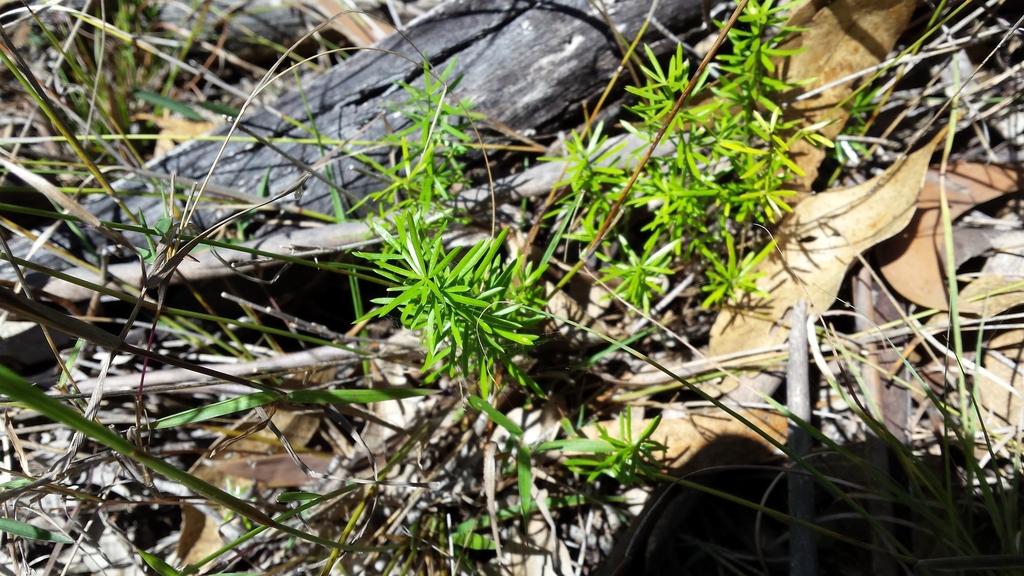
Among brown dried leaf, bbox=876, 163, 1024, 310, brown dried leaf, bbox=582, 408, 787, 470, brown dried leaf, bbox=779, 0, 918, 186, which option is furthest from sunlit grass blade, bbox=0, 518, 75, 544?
brown dried leaf, bbox=876, 163, 1024, 310

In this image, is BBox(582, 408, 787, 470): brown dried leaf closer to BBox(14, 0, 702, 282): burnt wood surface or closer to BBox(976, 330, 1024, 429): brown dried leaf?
BBox(976, 330, 1024, 429): brown dried leaf

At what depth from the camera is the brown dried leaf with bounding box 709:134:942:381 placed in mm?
2100

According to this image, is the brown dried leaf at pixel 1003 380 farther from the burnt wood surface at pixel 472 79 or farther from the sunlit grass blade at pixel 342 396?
the sunlit grass blade at pixel 342 396

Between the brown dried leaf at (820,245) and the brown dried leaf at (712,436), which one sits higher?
the brown dried leaf at (820,245)

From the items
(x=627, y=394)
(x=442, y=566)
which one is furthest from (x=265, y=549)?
(x=627, y=394)

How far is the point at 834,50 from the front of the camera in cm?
214

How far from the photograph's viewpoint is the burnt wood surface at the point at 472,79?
2.37 m

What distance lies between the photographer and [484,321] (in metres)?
1.64

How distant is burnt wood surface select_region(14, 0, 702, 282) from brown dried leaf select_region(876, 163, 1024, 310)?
112 centimetres

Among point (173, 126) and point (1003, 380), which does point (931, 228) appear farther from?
point (173, 126)

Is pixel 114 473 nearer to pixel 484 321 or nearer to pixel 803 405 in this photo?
pixel 484 321

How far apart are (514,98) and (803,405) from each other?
1.56 meters

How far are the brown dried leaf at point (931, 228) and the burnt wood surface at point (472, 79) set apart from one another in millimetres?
1115

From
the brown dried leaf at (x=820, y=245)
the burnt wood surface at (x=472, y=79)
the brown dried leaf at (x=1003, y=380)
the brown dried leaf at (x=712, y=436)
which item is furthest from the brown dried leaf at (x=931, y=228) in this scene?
the burnt wood surface at (x=472, y=79)
